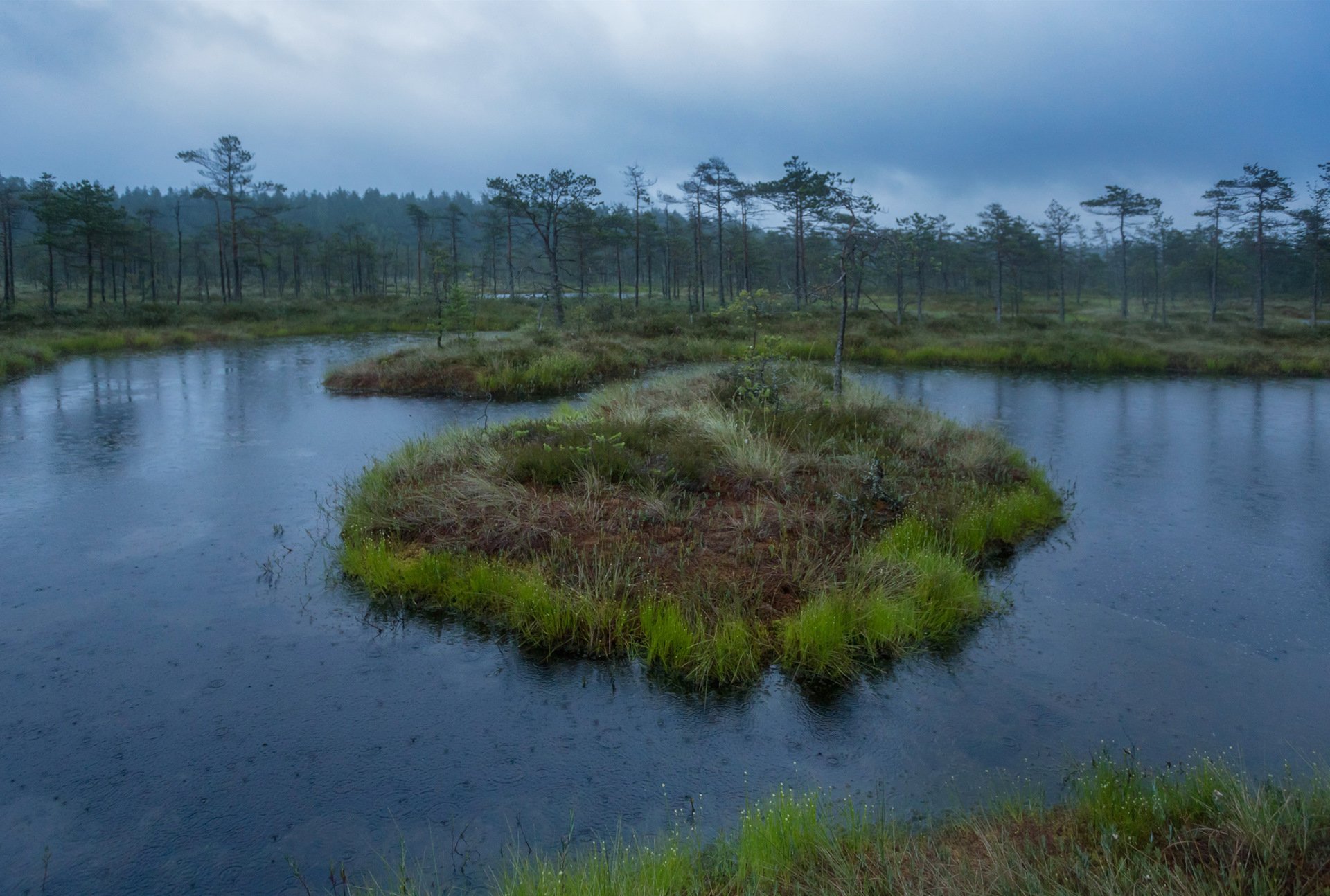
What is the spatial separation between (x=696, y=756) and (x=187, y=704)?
367cm

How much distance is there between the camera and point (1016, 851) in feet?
12.3

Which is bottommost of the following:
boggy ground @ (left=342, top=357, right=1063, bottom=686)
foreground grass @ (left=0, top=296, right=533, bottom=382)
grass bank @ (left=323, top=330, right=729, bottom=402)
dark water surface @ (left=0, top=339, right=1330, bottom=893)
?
dark water surface @ (left=0, top=339, right=1330, bottom=893)

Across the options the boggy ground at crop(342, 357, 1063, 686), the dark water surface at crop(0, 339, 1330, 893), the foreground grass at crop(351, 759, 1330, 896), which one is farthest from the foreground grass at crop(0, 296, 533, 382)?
the foreground grass at crop(351, 759, 1330, 896)

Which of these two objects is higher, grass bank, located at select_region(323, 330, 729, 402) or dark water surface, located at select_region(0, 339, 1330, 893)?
grass bank, located at select_region(323, 330, 729, 402)

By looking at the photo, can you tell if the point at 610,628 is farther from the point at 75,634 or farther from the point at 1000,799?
the point at 75,634

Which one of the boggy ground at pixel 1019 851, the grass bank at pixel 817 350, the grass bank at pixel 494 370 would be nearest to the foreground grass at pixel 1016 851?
the boggy ground at pixel 1019 851

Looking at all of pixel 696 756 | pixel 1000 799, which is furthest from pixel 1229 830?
pixel 696 756

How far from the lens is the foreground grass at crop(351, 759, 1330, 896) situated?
3.53 m

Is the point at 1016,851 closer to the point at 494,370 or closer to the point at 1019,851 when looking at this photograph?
the point at 1019,851

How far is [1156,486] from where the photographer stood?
39.2 feet

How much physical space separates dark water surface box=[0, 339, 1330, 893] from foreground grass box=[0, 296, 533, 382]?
18856mm

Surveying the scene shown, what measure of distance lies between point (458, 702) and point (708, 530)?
3472mm

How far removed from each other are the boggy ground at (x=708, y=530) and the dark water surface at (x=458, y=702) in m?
0.37

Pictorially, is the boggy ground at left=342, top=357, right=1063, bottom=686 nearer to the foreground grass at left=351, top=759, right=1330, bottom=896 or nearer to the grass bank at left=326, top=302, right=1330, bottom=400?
the foreground grass at left=351, top=759, right=1330, bottom=896
